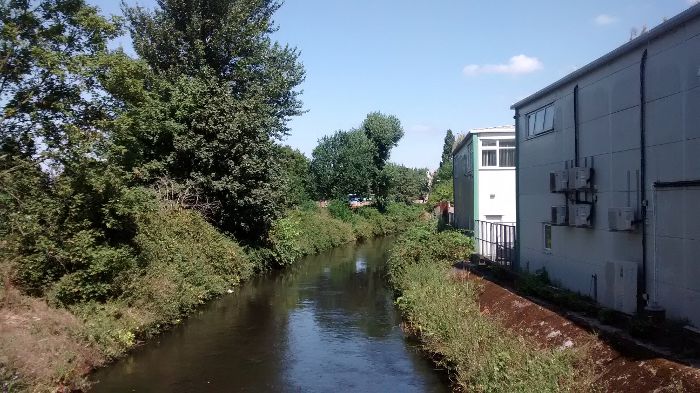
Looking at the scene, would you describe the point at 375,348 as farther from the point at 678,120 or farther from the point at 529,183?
the point at 678,120

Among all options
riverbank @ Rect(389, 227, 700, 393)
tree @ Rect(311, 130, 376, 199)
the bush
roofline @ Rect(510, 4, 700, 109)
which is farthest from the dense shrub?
roofline @ Rect(510, 4, 700, 109)

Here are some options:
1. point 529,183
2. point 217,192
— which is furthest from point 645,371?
point 217,192

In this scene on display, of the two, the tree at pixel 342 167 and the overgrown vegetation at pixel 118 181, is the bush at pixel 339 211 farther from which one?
the overgrown vegetation at pixel 118 181

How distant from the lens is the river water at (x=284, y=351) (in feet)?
39.7

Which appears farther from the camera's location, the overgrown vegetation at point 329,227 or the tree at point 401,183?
the tree at point 401,183

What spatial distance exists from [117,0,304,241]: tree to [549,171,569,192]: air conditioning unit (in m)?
13.6

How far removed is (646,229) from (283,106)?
78.0ft

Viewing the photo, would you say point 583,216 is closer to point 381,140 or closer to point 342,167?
point 342,167

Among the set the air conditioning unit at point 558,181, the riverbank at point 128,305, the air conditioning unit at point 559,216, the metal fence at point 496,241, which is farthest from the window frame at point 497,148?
the riverbank at point 128,305

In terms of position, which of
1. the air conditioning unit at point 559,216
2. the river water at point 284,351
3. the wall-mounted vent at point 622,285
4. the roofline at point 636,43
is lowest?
the river water at point 284,351

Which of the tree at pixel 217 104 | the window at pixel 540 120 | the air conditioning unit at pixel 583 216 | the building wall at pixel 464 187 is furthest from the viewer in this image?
the building wall at pixel 464 187

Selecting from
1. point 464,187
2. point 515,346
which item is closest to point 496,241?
point 464,187

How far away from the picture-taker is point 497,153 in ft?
81.4

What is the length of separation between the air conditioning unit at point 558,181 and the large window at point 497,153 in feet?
31.1
